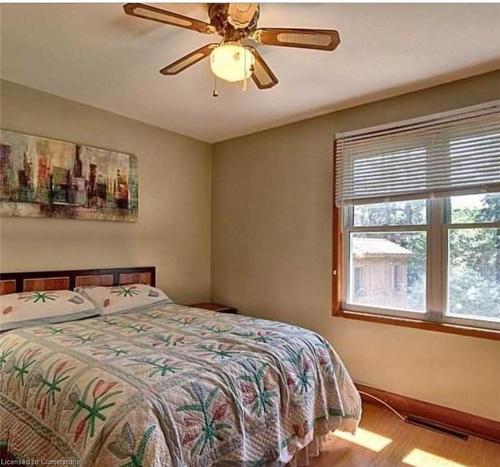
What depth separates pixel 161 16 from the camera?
157 cm

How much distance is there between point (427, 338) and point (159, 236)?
Result: 99.5 inches

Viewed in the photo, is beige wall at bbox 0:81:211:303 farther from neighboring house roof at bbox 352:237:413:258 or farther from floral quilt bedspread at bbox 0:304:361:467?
neighboring house roof at bbox 352:237:413:258

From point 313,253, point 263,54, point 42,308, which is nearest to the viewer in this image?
point 263,54

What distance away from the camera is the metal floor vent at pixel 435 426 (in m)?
2.40

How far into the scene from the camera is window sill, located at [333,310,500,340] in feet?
7.89

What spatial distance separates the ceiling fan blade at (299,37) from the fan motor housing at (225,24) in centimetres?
5

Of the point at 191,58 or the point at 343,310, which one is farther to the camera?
the point at 343,310

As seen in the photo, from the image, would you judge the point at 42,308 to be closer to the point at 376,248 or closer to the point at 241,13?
the point at 241,13

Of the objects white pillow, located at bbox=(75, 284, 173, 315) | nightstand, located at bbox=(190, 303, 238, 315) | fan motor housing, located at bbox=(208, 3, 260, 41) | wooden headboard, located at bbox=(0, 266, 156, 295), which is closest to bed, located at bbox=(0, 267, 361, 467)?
white pillow, located at bbox=(75, 284, 173, 315)

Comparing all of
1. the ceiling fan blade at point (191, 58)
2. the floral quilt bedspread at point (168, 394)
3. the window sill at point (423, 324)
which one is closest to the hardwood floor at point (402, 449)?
the floral quilt bedspread at point (168, 394)

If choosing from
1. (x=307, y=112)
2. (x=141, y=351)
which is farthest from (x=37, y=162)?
(x=307, y=112)

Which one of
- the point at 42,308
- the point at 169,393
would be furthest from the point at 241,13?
the point at 42,308

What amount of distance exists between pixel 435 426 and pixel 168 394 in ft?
6.81

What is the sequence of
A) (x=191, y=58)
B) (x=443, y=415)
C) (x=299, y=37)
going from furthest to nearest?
(x=443, y=415), (x=191, y=58), (x=299, y=37)
